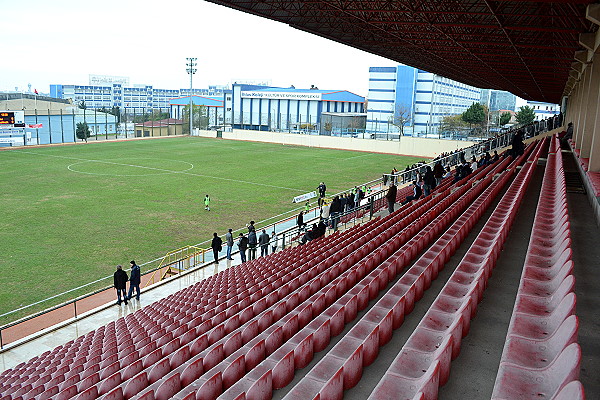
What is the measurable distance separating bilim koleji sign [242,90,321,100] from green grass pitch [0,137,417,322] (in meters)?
39.4

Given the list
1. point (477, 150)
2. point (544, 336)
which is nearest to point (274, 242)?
point (544, 336)

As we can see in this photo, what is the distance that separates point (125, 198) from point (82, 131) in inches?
1629

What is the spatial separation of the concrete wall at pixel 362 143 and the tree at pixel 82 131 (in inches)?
649

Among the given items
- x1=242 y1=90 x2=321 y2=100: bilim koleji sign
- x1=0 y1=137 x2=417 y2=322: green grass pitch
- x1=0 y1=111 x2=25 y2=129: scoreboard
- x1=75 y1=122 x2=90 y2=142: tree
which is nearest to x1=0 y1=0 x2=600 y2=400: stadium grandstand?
x1=0 y1=137 x2=417 y2=322: green grass pitch

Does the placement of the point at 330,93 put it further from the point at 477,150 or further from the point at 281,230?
the point at 281,230

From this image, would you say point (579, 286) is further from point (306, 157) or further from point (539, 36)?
point (306, 157)

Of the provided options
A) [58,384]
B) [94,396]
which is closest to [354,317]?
[94,396]

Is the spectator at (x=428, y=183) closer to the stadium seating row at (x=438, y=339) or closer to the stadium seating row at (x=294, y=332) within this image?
the stadium seating row at (x=294, y=332)

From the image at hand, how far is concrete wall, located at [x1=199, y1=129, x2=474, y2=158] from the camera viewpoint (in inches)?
2185

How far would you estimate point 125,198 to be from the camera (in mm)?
28172

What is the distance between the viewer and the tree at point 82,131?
62.3m

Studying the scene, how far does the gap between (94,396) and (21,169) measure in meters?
38.1

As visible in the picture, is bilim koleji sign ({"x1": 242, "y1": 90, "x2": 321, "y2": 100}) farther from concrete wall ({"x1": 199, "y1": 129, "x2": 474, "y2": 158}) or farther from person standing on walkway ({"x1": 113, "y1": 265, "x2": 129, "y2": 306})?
person standing on walkway ({"x1": 113, "y1": 265, "x2": 129, "y2": 306})

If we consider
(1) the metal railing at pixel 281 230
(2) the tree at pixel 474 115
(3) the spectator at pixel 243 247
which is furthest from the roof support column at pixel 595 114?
(2) the tree at pixel 474 115
